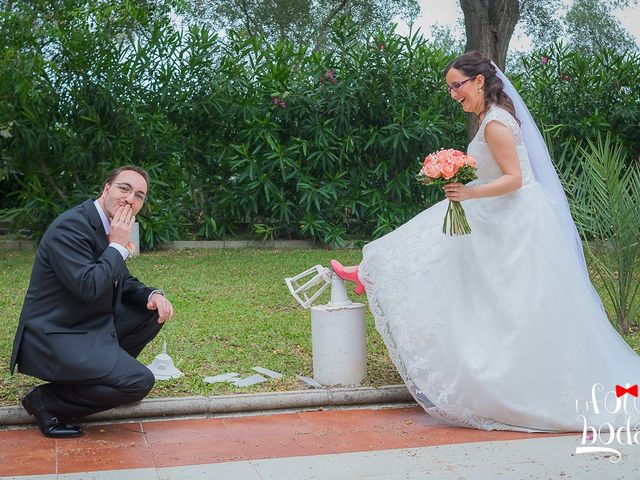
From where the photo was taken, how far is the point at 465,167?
4.59 m

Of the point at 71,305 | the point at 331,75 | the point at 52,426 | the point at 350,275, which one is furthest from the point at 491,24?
the point at 52,426

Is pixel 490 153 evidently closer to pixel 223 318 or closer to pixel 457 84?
pixel 457 84

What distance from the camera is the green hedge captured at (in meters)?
10.6

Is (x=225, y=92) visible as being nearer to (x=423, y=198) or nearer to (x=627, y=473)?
(x=423, y=198)

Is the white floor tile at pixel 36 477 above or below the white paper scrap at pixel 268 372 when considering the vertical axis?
below

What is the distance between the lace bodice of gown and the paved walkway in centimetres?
132

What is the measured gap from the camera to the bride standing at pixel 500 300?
4.50m

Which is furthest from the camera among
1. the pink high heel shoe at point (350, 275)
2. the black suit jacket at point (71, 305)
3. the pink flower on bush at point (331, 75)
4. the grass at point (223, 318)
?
the pink flower on bush at point (331, 75)

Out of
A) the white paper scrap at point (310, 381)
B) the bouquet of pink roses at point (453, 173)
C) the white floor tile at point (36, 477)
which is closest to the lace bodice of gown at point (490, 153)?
the bouquet of pink roses at point (453, 173)

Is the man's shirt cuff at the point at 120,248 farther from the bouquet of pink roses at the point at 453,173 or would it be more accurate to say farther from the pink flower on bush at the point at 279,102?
the pink flower on bush at the point at 279,102

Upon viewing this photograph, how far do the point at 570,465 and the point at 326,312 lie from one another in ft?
5.33

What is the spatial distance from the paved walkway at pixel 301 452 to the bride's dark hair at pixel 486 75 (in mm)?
1689

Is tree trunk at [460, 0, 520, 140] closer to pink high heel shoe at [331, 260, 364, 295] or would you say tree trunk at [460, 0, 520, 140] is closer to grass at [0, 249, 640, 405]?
grass at [0, 249, 640, 405]

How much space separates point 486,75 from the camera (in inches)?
191
